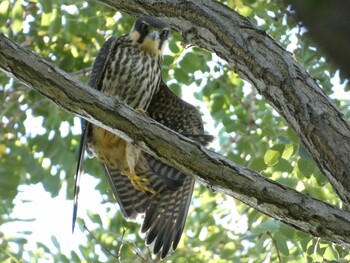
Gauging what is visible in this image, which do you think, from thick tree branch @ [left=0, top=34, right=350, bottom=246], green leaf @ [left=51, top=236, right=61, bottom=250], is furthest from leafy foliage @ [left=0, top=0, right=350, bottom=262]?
thick tree branch @ [left=0, top=34, right=350, bottom=246]

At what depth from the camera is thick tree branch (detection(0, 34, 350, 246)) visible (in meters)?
2.00

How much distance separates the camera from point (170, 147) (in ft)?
7.15

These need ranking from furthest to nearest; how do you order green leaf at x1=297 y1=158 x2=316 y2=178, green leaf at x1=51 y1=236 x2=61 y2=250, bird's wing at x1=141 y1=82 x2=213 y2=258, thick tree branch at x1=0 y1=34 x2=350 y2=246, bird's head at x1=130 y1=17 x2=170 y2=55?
green leaf at x1=51 y1=236 x2=61 y2=250 → bird's head at x1=130 y1=17 x2=170 y2=55 → bird's wing at x1=141 y1=82 x2=213 y2=258 → green leaf at x1=297 y1=158 x2=316 y2=178 → thick tree branch at x1=0 y1=34 x2=350 y2=246

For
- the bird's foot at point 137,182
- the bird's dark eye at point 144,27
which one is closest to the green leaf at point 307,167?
the bird's foot at point 137,182

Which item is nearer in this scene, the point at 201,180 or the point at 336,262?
the point at 201,180

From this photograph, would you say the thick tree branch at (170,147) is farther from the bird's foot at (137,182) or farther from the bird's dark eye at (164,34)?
the bird's dark eye at (164,34)

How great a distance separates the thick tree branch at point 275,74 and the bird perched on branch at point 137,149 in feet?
3.85

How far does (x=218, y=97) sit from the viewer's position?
491 centimetres

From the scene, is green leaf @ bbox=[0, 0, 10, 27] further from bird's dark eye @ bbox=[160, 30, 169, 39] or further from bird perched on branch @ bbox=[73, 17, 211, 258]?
bird's dark eye @ bbox=[160, 30, 169, 39]

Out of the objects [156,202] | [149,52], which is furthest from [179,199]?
[149,52]

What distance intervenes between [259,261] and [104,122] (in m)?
1.91

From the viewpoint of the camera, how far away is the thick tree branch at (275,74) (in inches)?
80.7

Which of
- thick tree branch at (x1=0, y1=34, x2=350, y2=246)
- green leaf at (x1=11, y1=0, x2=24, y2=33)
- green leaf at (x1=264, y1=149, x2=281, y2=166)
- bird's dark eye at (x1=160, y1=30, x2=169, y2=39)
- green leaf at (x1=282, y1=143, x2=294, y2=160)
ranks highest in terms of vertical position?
bird's dark eye at (x1=160, y1=30, x2=169, y2=39)

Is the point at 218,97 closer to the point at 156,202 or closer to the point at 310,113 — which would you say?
the point at 156,202
